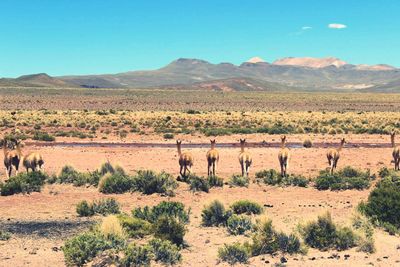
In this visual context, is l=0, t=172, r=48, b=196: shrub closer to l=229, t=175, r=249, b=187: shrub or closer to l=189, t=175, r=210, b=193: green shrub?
l=189, t=175, r=210, b=193: green shrub

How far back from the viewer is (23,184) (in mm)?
17594

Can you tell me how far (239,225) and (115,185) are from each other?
6903 mm

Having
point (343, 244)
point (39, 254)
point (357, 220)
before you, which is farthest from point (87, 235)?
point (357, 220)

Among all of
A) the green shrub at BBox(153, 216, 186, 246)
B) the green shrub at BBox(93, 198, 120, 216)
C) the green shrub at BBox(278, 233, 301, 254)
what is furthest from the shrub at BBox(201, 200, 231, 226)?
the green shrub at BBox(93, 198, 120, 216)

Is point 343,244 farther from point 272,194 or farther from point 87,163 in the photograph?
point 87,163

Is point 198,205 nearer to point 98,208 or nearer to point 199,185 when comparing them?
point 199,185

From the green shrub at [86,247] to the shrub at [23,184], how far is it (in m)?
7.64

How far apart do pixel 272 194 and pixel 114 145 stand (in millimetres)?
19083

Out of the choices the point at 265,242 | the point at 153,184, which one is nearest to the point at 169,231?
the point at 265,242

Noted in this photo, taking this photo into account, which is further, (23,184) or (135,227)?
(23,184)

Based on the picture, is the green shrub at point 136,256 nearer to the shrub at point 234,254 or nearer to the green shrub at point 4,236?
the shrub at point 234,254

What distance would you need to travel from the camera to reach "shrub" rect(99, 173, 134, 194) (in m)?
17.9

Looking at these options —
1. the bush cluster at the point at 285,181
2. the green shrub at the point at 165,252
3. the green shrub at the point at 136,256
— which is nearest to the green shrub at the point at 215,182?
the bush cluster at the point at 285,181

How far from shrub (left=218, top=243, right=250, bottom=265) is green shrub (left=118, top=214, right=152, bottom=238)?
2297 mm
